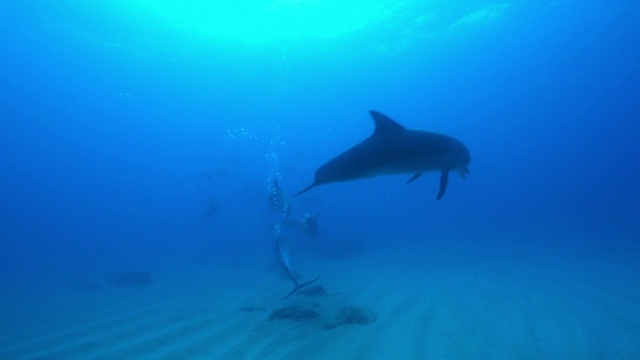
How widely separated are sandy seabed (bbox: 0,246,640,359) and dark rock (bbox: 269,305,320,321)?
107 mm

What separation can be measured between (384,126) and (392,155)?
1.18 ft

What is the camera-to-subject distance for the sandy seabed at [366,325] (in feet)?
17.0

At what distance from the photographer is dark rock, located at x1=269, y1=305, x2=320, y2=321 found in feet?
20.7

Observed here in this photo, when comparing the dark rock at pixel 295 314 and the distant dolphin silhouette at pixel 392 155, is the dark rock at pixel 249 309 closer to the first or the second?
the dark rock at pixel 295 314

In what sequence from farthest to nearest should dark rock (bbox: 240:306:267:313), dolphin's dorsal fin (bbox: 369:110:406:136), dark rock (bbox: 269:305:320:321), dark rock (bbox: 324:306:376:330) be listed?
dark rock (bbox: 240:306:267:313) → dark rock (bbox: 269:305:320:321) → dark rock (bbox: 324:306:376:330) → dolphin's dorsal fin (bbox: 369:110:406:136)

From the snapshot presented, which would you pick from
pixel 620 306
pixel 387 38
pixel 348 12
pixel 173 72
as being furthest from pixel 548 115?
pixel 620 306

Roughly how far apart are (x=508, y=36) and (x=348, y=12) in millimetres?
21207

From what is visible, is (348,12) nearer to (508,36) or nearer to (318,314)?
(508,36)

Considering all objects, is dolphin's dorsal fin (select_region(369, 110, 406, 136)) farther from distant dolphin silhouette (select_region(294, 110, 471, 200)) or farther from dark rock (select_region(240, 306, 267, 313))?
dark rock (select_region(240, 306, 267, 313))

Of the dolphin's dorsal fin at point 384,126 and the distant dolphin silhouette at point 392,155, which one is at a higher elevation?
the dolphin's dorsal fin at point 384,126

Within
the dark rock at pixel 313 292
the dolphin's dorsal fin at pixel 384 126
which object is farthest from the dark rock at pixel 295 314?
the dolphin's dorsal fin at pixel 384 126

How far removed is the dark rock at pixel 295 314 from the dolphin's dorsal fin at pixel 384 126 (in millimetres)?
4021

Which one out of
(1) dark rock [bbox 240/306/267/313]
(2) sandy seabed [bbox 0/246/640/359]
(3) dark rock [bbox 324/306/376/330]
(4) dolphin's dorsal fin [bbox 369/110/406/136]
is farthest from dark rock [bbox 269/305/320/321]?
(4) dolphin's dorsal fin [bbox 369/110/406/136]

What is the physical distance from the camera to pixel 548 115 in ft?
316
